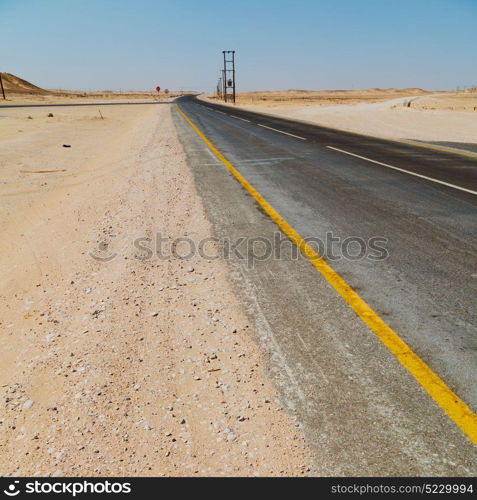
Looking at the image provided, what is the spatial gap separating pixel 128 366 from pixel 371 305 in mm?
1965

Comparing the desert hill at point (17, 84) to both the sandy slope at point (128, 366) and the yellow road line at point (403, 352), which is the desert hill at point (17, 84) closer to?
the sandy slope at point (128, 366)

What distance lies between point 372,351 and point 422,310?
794 mm

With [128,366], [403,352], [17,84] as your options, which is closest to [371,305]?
[403,352]

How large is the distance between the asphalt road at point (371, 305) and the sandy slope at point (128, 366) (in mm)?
218

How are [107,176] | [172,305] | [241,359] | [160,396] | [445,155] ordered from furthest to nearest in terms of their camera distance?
1. [445,155]
2. [107,176]
3. [172,305]
4. [241,359]
5. [160,396]

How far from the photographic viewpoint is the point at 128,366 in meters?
2.74

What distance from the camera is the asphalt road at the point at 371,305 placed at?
2.10 meters

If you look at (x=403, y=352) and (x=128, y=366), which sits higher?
(x=403, y=352)

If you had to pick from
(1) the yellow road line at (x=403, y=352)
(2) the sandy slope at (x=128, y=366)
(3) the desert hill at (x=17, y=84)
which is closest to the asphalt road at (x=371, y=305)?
(1) the yellow road line at (x=403, y=352)

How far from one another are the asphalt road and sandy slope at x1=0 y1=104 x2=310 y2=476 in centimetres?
22

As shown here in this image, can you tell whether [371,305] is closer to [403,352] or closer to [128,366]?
[403,352]

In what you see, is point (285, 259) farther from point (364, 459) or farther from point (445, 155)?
point (445, 155)

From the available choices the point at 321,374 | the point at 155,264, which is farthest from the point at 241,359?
the point at 155,264

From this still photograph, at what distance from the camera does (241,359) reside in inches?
108
